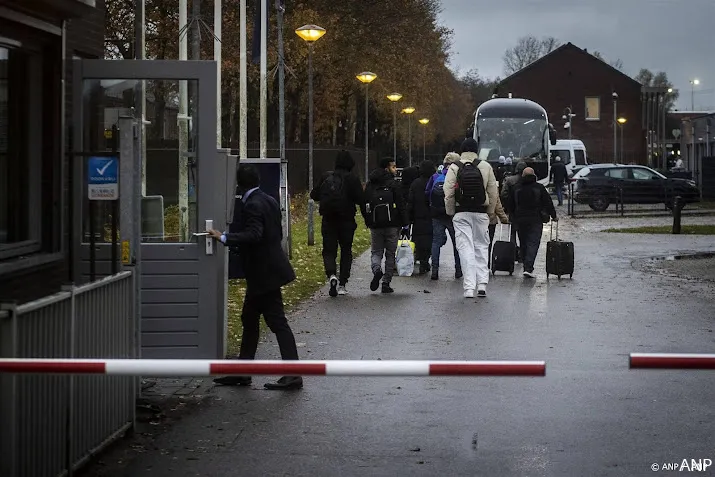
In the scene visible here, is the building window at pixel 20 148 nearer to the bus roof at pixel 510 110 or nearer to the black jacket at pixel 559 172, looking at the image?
the black jacket at pixel 559 172

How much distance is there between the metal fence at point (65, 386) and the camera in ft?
18.6

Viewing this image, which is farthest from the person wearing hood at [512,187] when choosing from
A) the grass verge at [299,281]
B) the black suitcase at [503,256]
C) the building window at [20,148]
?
the building window at [20,148]

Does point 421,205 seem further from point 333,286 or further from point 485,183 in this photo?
point 333,286

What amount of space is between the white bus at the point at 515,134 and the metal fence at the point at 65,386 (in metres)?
42.1

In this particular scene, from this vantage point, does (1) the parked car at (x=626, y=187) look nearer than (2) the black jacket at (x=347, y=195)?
No

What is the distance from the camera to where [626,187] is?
44.6 m

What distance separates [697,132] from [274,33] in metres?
28.8

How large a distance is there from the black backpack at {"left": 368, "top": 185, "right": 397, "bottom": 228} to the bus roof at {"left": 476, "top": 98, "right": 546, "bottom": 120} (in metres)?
33.0

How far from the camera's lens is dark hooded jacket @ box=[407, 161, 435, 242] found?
757 inches

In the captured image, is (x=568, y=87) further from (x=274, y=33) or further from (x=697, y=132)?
(x=274, y=33)

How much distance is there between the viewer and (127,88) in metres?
9.48

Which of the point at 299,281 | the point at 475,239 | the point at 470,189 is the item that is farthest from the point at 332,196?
the point at 299,281

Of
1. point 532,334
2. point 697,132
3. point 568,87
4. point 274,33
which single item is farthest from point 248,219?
point 568,87

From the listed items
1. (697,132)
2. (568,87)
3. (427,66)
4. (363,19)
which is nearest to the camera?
(363,19)
